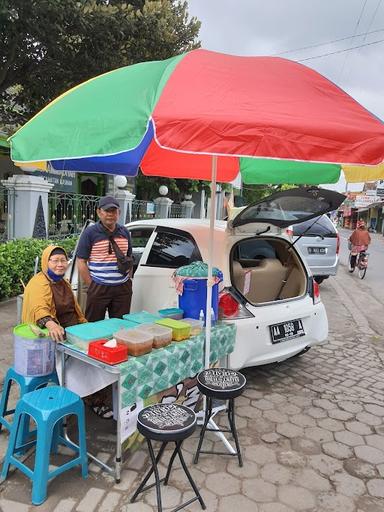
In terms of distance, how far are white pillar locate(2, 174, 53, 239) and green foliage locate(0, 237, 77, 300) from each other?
70 centimetres

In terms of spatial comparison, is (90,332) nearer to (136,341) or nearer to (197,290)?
(136,341)

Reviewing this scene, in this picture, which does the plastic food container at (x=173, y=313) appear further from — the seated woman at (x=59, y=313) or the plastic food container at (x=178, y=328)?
the seated woman at (x=59, y=313)

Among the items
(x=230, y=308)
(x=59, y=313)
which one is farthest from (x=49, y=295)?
(x=230, y=308)

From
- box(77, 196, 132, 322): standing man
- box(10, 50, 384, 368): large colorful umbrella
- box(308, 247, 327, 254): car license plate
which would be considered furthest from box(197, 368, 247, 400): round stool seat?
box(308, 247, 327, 254): car license plate

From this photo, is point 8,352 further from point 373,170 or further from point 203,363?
point 373,170

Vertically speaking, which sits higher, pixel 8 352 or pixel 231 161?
pixel 231 161

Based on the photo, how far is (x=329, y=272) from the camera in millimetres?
9414

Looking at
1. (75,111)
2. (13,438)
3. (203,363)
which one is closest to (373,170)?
(203,363)

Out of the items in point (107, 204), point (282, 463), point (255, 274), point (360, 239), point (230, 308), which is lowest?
point (282, 463)

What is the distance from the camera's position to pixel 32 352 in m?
2.73

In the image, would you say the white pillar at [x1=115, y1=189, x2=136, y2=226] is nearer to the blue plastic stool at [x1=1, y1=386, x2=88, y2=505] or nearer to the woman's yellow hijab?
the woman's yellow hijab

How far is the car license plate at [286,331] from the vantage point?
3668 mm

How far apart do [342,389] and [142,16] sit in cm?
713

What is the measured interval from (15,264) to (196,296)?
4.16 meters
